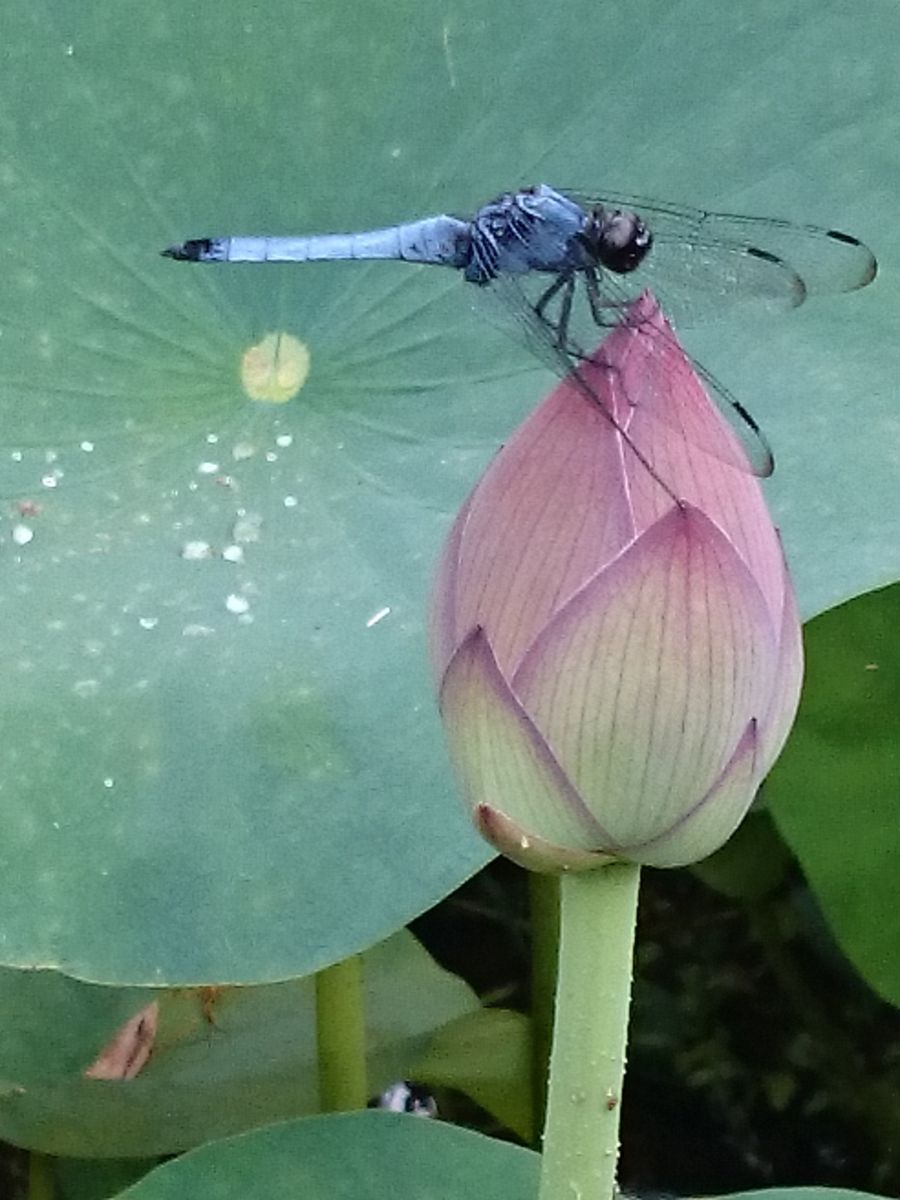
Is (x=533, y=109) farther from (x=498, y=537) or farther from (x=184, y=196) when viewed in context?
(x=498, y=537)

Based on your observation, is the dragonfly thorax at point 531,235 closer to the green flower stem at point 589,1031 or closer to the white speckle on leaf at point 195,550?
the white speckle on leaf at point 195,550

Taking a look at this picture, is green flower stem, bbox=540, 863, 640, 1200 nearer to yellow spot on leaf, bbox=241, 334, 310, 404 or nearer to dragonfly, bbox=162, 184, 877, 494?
dragonfly, bbox=162, 184, 877, 494

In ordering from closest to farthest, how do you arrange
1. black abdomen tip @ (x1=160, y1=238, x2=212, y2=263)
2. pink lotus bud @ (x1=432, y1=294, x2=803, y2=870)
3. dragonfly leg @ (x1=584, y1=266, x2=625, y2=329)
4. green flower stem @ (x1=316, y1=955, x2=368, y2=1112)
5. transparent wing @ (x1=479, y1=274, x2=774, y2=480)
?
pink lotus bud @ (x1=432, y1=294, x2=803, y2=870), transparent wing @ (x1=479, y1=274, x2=774, y2=480), dragonfly leg @ (x1=584, y1=266, x2=625, y2=329), black abdomen tip @ (x1=160, y1=238, x2=212, y2=263), green flower stem @ (x1=316, y1=955, x2=368, y2=1112)

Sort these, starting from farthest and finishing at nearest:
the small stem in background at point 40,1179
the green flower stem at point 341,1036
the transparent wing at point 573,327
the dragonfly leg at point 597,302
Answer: the small stem in background at point 40,1179, the green flower stem at point 341,1036, the dragonfly leg at point 597,302, the transparent wing at point 573,327

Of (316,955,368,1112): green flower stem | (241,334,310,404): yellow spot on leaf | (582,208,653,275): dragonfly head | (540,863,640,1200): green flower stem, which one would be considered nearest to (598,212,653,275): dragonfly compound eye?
(582,208,653,275): dragonfly head

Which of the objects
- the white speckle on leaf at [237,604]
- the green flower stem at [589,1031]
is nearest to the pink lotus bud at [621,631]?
the green flower stem at [589,1031]
